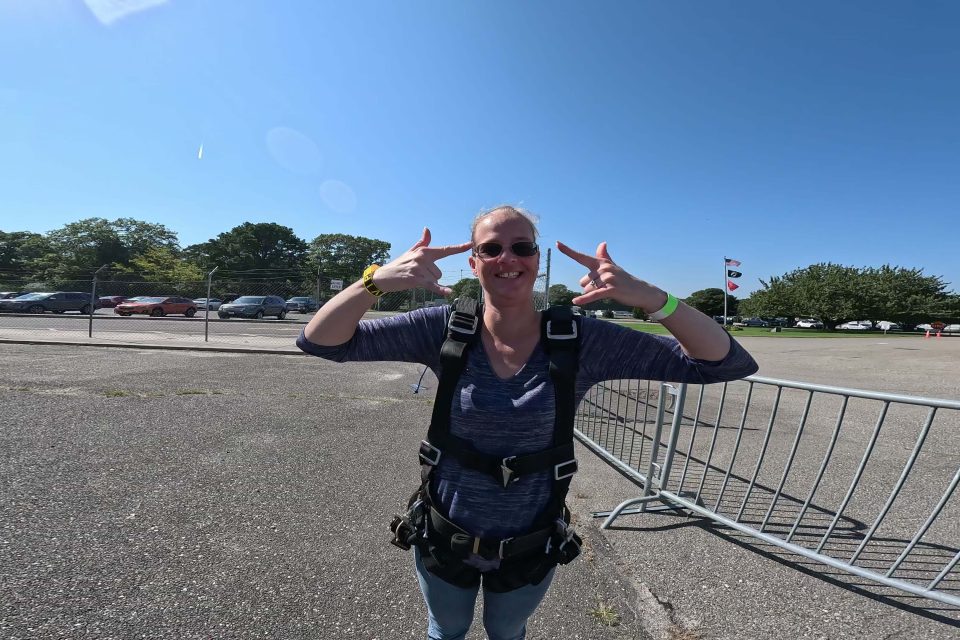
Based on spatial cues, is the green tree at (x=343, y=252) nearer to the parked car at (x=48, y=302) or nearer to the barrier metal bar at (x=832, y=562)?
the parked car at (x=48, y=302)

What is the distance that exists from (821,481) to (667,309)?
469 cm

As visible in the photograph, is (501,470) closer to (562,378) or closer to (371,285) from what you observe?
(562,378)

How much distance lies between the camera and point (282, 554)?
2807mm

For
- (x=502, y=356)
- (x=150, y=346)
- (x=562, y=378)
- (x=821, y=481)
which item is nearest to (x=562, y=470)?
(x=562, y=378)

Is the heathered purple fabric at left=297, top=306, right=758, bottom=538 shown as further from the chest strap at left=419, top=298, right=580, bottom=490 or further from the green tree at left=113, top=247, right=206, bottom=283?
the green tree at left=113, top=247, right=206, bottom=283

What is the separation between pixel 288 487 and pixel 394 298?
1756 centimetres

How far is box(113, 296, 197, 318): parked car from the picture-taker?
1081 inches

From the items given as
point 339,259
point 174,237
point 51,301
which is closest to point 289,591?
point 51,301

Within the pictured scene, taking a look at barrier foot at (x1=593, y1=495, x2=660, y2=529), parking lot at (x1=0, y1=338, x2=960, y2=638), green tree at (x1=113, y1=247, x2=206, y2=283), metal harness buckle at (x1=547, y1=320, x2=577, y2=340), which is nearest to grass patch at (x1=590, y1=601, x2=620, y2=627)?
parking lot at (x1=0, y1=338, x2=960, y2=638)

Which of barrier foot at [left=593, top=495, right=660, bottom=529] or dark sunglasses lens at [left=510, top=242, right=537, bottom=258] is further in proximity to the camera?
barrier foot at [left=593, top=495, right=660, bottom=529]

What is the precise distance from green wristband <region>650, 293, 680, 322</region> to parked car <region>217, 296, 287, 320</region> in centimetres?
3033

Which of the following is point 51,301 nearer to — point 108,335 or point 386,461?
point 108,335

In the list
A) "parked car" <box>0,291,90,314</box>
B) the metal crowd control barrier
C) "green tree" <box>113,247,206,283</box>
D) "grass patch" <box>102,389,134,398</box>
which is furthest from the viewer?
"green tree" <box>113,247,206,283</box>

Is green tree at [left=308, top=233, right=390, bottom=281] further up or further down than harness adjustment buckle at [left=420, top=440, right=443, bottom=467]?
further up
